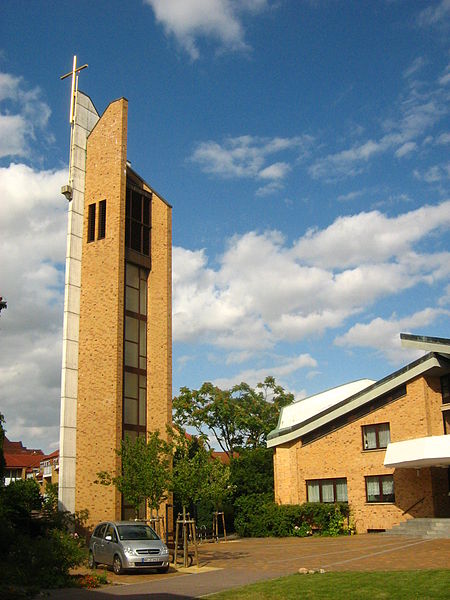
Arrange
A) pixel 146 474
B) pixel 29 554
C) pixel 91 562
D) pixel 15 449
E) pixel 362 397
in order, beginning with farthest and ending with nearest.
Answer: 1. pixel 15 449
2. pixel 362 397
3. pixel 146 474
4. pixel 91 562
5. pixel 29 554

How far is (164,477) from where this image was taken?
24078 millimetres

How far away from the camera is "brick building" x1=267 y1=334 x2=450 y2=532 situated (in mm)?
32641

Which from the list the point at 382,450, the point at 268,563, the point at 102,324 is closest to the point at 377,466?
the point at 382,450

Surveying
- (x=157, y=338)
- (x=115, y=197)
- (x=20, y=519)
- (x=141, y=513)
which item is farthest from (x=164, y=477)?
(x=115, y=197)

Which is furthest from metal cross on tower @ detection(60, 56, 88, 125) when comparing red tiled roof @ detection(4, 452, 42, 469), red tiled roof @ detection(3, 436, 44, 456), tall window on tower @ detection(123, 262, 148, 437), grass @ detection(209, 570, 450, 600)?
red tiled roof @ detection(3, 436, 44, 456)

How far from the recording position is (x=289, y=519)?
3550cm

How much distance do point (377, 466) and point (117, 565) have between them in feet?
58.8

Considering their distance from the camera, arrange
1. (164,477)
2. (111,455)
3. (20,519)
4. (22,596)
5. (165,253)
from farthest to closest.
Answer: (165,253)
(111,455)
(20,519)
(164,477)
(22,596)

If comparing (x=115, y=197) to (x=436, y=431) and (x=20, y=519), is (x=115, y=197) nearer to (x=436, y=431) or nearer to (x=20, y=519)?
(x=20, y=519)

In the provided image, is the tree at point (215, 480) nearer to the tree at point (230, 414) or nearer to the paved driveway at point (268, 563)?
the paved driveway at point (268, 563)

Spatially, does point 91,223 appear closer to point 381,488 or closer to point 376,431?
point 376,431

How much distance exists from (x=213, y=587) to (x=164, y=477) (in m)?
7.31

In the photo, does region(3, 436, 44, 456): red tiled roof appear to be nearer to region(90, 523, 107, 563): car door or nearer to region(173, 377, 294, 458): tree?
region(173, 377, 294, 458): tree

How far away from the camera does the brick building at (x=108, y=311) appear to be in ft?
109
